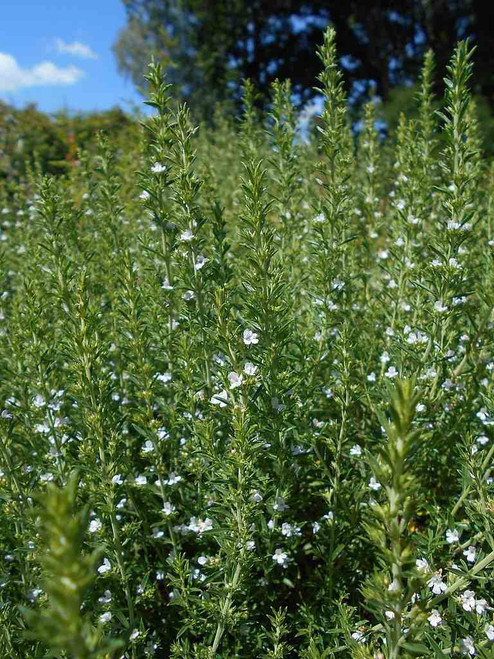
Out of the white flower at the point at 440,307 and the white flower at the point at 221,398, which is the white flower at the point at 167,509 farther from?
the white flower at the point at 440,307

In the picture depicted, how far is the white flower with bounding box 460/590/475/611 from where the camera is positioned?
6.61 ft

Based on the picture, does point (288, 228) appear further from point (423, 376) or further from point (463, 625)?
point (463, 625)

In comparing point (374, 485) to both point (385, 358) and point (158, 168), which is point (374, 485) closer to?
point (385, 358)

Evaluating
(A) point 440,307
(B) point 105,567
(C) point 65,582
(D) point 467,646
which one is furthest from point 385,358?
(C) point 65,582

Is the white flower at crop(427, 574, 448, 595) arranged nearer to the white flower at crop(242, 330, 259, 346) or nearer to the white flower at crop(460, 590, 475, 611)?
the white flower at crop(460, 590, 475, 611)

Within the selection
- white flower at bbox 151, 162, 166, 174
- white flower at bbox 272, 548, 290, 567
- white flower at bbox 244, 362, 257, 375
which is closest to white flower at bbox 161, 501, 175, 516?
white flower at bbox 272, 548, 290, 567

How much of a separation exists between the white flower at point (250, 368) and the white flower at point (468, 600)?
1.16 meters

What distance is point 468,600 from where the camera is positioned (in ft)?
6.68

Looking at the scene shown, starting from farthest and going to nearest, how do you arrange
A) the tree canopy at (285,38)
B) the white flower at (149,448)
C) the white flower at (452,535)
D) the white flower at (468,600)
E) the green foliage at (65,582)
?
the tree canopy at (285,38)
the white flower at (149,448)
the white flower at (452,535)
the white flower at (468,600)
the green foliage at (65,582)

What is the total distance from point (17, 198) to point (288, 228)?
312cm

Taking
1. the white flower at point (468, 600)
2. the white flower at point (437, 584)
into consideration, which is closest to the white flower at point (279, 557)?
the white flower at point (437, 584)

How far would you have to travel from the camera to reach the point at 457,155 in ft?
8.36

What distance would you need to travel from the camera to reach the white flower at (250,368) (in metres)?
2.03

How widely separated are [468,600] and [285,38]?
24.6m
